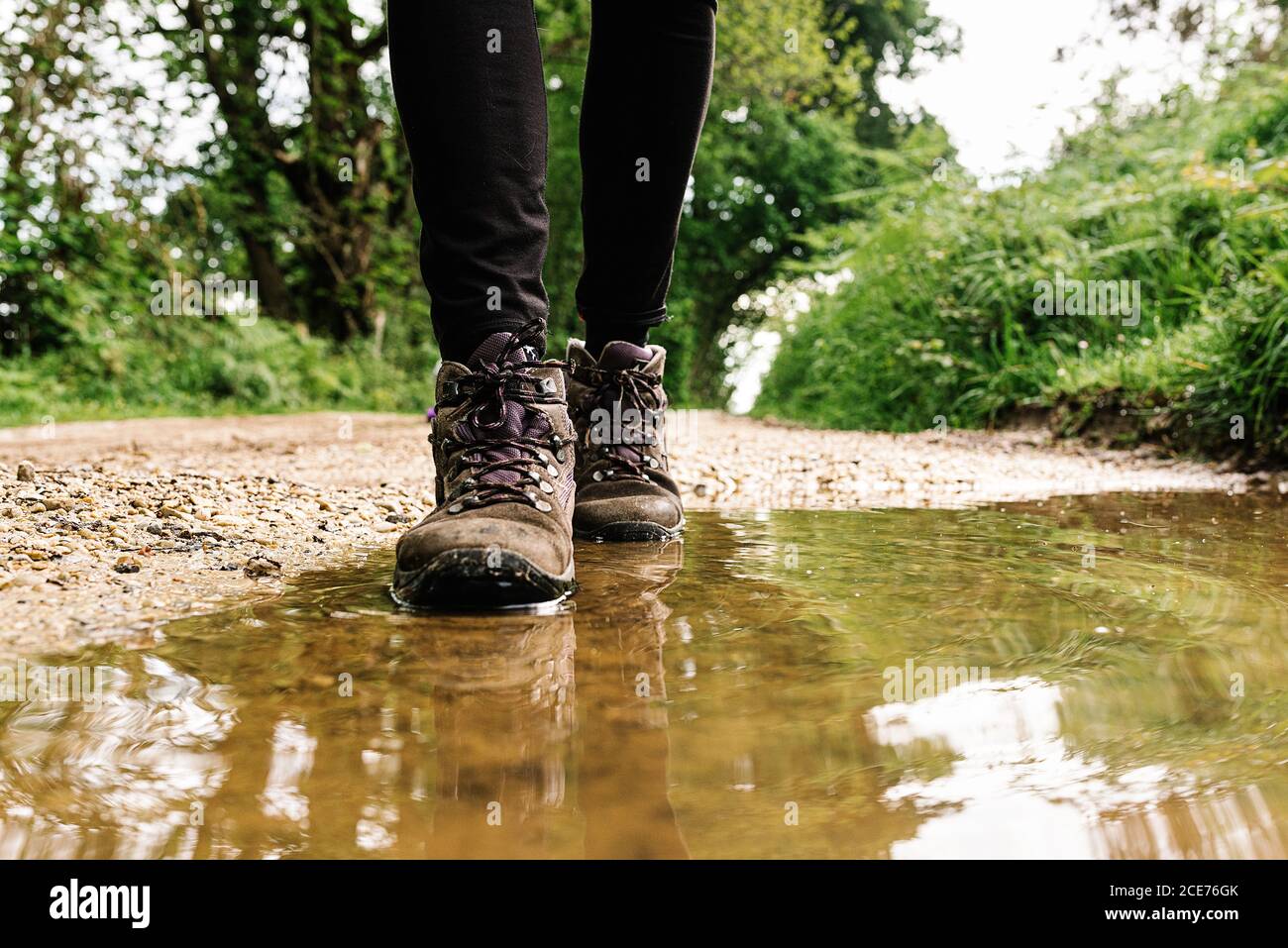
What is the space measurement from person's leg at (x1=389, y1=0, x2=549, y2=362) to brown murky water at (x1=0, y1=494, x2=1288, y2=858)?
471 millimetres

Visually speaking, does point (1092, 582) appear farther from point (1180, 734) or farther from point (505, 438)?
point (505, 438)

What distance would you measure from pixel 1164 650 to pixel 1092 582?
351 mm

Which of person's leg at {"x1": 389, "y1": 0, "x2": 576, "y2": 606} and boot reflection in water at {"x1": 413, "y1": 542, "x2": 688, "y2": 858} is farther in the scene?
person's leg at {"x1": 389, "y1": 0, "x2": 576, "y2": 606}

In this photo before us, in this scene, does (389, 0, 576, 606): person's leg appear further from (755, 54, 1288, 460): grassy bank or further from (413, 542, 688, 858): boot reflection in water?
(755, 54, 1288, 460): grassy bank

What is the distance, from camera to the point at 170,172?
10633mm

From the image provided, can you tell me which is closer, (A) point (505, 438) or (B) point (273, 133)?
(A) point (505, 438)

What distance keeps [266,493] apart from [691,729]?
165 centimetres

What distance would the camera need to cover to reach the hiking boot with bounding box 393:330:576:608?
3.80ft

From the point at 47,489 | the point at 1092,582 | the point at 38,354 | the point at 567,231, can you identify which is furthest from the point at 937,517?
the point at 567,231

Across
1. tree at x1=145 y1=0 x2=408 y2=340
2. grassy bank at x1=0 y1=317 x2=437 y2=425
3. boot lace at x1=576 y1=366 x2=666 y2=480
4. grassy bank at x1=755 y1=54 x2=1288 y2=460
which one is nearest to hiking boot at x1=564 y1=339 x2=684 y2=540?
boot lace at x1=576 y1=366 x2=666 y2=480

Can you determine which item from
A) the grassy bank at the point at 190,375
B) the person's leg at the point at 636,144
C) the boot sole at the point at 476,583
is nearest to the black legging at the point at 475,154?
the person's leg at the point at 636,144

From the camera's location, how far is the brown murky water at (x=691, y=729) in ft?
1.93

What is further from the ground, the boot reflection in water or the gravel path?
the boot reflection in water

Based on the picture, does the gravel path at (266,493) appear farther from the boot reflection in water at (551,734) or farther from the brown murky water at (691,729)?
the boot reflection in water at (551,734)
